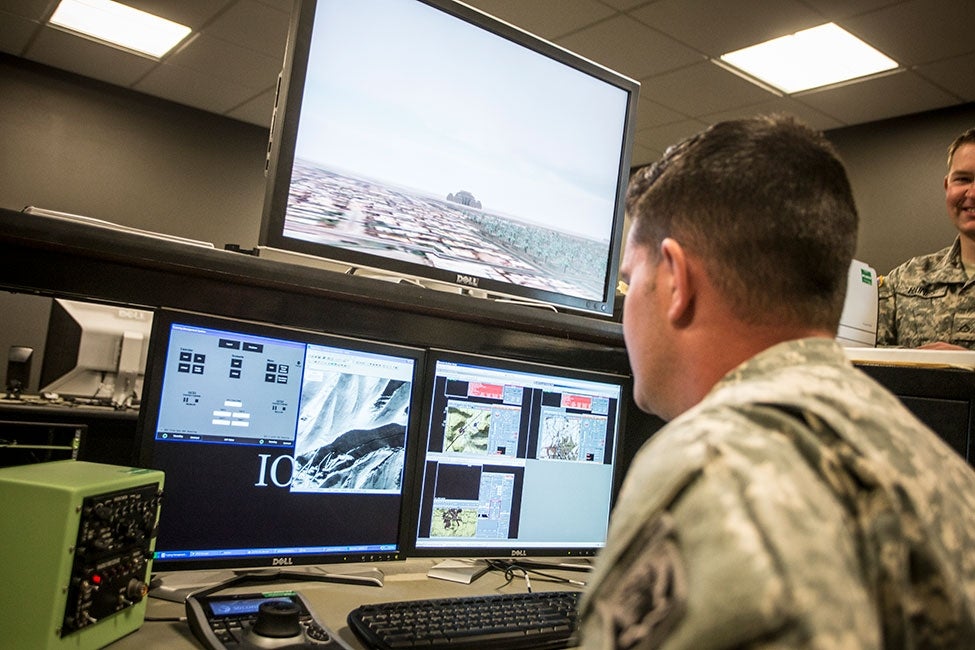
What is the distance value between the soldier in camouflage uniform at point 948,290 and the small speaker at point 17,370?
3.66 m

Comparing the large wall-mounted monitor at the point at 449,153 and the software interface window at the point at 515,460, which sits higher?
the large wall-mounted monitor at the point at 449,153

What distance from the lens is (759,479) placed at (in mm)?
428

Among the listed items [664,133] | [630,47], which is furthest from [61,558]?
[664,133]

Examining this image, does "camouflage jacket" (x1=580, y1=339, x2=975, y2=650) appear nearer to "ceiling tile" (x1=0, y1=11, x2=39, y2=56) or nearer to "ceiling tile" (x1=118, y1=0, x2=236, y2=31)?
"ceiling tile" (x1=118, y1=0, x2=236, y2=31)

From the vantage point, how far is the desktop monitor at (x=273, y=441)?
107cm

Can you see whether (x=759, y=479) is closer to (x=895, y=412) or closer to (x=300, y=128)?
(x=895, y=412)

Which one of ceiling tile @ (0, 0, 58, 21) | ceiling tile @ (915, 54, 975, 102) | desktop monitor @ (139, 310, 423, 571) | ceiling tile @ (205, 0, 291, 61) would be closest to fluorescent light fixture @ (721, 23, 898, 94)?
ceiling tile @ (915, 54, 975, 102)

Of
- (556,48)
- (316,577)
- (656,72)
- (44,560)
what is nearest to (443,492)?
(316,577)

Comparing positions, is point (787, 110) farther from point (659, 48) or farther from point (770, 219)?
point (770, 219)

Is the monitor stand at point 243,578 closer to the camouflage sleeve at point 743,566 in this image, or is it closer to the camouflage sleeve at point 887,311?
the camouflage sleeve at point 743,566

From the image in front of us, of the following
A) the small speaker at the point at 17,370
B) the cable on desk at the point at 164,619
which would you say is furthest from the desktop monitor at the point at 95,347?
the cable on desk at the point at 164,619

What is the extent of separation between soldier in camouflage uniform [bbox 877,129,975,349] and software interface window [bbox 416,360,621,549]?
170 cm

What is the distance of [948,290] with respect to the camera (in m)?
2.66

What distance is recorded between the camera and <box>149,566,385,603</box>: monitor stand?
1.07m
